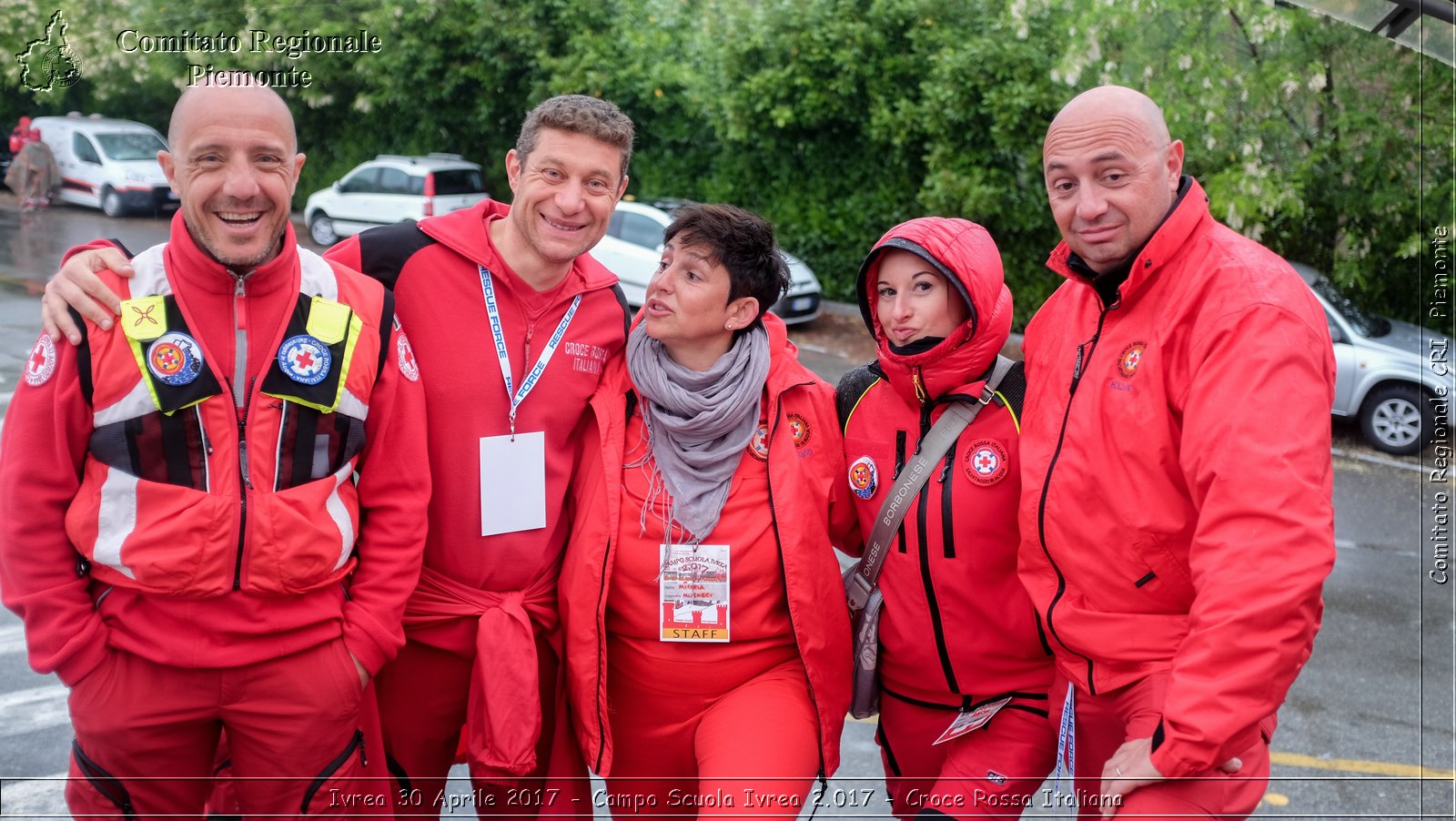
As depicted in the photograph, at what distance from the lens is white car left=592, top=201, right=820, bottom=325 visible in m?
15.8

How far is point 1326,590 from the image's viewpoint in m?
8.06

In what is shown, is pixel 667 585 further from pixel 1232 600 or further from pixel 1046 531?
pixel 1232 600

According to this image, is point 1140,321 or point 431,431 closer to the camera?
point 1140,321

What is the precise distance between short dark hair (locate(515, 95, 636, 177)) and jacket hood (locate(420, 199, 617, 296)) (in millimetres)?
236

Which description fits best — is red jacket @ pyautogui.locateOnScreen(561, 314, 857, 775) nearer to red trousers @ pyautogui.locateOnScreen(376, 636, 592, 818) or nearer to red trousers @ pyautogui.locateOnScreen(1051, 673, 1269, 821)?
red trousers @ pyautogui.locateOnScreen(376, 636, 592, 818)

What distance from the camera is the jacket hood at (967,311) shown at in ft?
10.9

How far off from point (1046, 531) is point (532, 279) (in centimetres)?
166

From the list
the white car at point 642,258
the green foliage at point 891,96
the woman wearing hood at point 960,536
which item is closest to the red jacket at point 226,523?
the woman wearing hood at point 960,536

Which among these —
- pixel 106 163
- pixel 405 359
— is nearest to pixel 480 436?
pixel 405 359

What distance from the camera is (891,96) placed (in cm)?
1591

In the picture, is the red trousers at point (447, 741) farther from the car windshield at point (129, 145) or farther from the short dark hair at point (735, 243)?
the car windshield at point (129, 145)

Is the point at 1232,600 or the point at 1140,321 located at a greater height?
the point at 1140,321

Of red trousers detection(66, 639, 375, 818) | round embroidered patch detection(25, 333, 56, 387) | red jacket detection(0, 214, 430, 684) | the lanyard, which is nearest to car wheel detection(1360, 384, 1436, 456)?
the lanyard

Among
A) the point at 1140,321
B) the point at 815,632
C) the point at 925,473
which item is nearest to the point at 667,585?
the point at 815,632
